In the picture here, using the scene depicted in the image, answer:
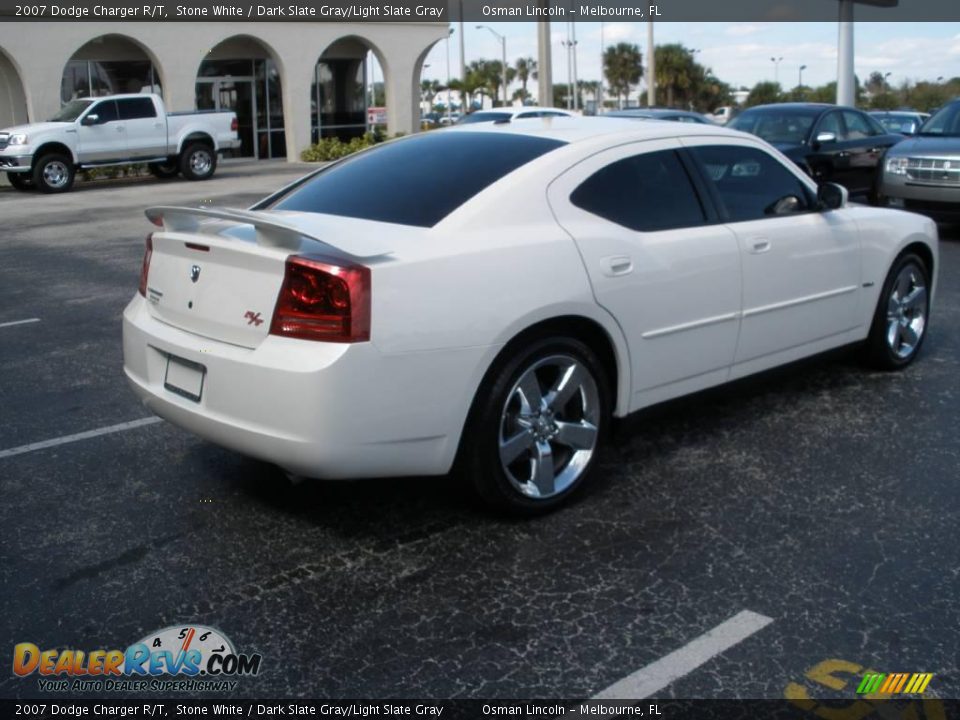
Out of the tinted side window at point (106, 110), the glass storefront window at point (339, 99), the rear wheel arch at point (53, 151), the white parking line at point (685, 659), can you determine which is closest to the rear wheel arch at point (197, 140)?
the tinted side window at point (106, 110)

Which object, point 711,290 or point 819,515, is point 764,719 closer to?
point 819,515

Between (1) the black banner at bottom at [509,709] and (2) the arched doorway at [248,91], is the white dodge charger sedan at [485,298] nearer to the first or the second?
(1) the black banner at bottom at [509,709]

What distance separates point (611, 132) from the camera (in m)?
4.98

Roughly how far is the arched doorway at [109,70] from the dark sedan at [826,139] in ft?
62.9

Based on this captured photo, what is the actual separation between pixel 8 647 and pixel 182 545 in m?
0.88

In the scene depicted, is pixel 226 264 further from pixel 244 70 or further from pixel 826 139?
pixel 244 70

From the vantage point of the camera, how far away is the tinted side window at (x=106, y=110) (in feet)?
74.8

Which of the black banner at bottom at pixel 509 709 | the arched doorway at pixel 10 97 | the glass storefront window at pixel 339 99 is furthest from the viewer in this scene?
the glass storefront window at pixel 339 99

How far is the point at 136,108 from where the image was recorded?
76.8ft

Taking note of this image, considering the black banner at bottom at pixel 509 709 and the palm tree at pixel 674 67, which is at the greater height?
the palm tree at pixel 674 67

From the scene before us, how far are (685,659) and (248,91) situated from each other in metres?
31.7

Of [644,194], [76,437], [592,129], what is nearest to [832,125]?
[592,129]

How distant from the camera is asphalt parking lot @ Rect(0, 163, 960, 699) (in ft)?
10.9

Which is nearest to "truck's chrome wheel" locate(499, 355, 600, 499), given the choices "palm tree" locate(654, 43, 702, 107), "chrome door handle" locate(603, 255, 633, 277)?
"chrome door handle" locate(603, 255, 633, 277)
